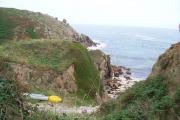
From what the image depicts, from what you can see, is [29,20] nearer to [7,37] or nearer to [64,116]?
[7,37]

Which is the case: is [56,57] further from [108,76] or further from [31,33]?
[108,76]

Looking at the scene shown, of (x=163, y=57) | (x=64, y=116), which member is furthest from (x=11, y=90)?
(x=163, y=57)

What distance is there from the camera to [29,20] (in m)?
65.9

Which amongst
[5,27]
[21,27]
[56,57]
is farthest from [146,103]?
[21,27]

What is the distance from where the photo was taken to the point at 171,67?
1620cm

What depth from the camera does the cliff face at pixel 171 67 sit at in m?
15.1

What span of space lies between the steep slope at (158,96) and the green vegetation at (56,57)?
747 inches

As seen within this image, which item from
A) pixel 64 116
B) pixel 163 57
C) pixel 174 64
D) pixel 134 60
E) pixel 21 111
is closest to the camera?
pixel 21 111

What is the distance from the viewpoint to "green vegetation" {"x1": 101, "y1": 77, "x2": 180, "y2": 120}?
37.9 ft

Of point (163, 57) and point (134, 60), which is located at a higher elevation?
point (163, 57)

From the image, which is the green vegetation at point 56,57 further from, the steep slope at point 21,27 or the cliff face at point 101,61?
the steep slope at point 21,27

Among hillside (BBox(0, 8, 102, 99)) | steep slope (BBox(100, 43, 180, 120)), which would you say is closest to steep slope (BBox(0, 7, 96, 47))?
hillside (BBox(0, 8, 102, 99))

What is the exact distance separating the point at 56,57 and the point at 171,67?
23.9 metres

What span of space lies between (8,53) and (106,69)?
23.9 metres
